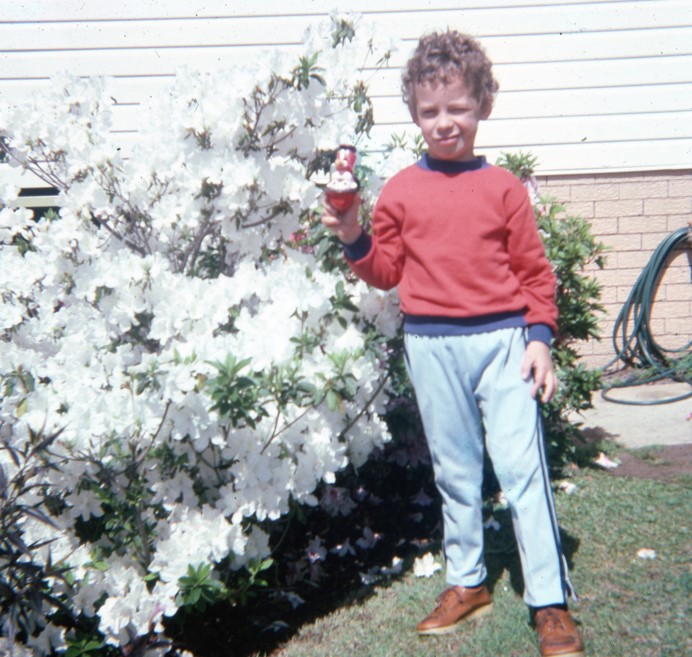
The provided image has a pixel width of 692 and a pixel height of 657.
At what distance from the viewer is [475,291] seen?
2479 mm

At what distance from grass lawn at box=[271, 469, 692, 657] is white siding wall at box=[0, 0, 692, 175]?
2.83 meters

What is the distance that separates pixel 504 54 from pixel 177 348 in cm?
385

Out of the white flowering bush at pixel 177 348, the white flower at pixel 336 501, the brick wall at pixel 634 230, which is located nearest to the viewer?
the white flowering bush at pixel 177 348

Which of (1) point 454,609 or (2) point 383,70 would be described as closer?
(1) point 454,609

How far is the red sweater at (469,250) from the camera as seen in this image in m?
2.47

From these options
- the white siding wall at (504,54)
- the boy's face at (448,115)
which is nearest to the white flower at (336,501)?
the boy's face at (448,115)

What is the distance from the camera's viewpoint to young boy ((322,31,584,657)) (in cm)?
247

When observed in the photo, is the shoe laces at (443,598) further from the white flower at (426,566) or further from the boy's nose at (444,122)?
the boy's nose at (444,122)

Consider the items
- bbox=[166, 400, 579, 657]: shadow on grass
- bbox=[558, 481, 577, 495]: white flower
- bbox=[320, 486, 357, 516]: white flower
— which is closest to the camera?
bbox=[166, 400, 579, 657]: shadow on grass

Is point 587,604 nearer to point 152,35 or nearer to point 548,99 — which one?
point 548,99

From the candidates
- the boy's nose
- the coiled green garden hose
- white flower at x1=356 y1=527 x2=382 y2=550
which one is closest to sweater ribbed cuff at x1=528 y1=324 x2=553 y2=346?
the boy's nose

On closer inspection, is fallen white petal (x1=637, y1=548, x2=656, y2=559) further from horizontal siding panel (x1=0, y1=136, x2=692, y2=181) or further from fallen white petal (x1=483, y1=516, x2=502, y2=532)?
horizontal siding panel (x1=0, y1=136, x2=692, y2=181)

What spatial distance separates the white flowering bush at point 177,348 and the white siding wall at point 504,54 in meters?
2.46

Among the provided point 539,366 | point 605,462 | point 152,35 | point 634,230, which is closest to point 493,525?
point 605,462
